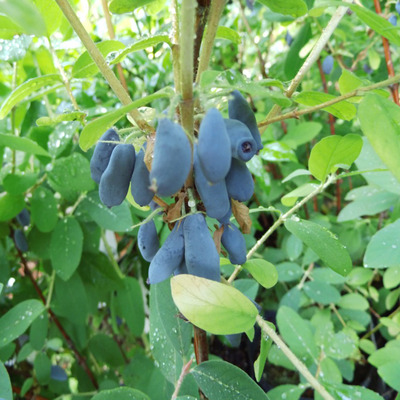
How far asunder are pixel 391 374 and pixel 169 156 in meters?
0.52

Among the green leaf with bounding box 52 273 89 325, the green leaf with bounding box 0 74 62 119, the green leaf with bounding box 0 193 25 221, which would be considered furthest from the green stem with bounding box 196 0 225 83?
the green leaf with bounding box 52 273 89 325

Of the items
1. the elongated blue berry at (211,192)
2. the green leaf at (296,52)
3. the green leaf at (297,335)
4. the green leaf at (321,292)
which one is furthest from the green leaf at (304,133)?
the elongated blue berry at (211,192)

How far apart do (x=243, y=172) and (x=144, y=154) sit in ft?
0.31

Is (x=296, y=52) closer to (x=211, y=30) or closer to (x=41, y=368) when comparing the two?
(x=211, y=30)

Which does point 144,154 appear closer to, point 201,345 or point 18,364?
point 201,345

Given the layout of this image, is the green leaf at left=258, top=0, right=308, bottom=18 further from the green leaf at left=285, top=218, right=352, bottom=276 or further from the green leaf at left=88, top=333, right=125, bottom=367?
the green leaf at left=88, top=333, right=125, bottom=367

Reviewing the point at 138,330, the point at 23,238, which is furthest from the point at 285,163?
the point at 23,238

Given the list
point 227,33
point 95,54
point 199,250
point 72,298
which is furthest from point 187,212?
point 72,298

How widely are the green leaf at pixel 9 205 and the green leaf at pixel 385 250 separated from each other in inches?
25.2

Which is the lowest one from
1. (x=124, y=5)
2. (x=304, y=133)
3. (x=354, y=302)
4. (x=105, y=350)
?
(x=354, y=302)

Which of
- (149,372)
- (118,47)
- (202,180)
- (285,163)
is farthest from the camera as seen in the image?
(285,163)

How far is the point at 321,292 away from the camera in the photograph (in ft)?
3.21

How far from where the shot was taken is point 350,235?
1.15 m

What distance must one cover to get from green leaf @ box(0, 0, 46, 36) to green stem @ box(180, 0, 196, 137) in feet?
0.30
